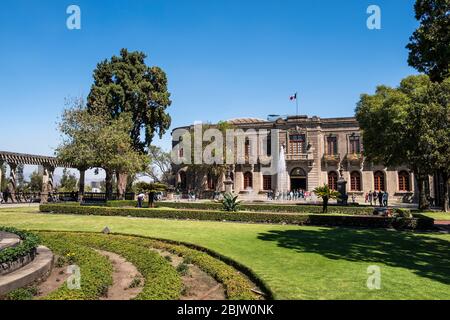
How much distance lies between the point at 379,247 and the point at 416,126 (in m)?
15.9

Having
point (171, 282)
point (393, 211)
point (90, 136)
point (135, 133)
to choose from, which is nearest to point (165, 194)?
point (135, 133)

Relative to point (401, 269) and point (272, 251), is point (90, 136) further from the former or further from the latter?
point (401, 269)

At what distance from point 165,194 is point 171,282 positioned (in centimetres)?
3581

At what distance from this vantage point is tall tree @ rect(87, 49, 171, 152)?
1415 inches

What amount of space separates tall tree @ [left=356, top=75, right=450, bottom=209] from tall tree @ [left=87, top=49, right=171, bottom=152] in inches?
924

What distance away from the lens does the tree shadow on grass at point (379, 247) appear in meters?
8.70

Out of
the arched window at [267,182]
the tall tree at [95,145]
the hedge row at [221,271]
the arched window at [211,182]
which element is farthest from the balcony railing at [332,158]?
the hedge row at [221,271]

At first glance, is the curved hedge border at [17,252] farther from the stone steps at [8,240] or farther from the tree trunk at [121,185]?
the tree trunk at [121,185]

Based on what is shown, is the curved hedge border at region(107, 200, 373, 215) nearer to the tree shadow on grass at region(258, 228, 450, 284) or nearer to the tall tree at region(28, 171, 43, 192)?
the tree shadow on grass at region(258, 228, 450, 284)

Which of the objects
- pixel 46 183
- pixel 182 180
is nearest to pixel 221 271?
pixel 46 183

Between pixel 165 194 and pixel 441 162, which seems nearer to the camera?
pixel 441 162

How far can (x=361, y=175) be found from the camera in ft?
138

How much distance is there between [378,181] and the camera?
136 feet

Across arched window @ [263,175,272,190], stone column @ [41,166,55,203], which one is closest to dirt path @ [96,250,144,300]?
stone column @ [41,166,55,203]
